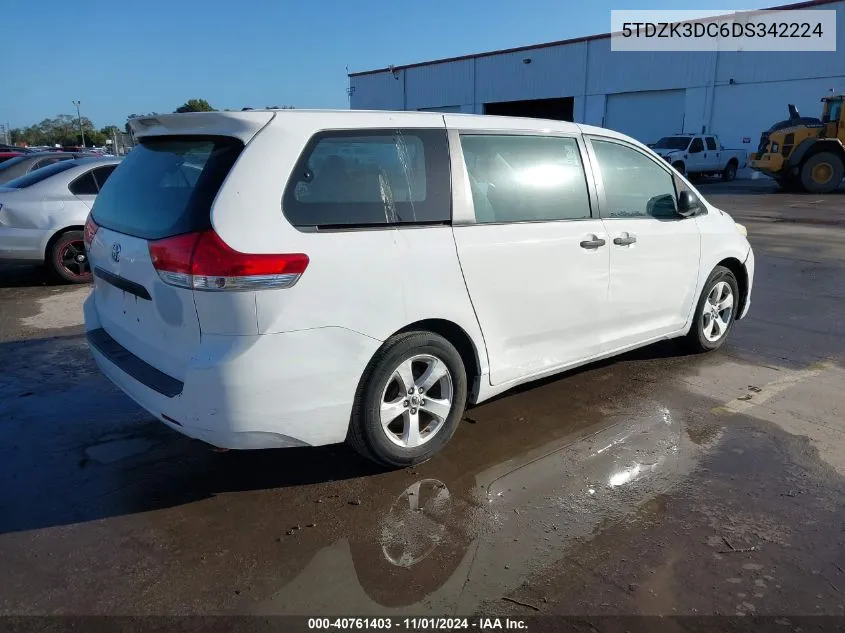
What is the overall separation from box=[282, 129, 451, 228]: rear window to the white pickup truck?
25.2 metres

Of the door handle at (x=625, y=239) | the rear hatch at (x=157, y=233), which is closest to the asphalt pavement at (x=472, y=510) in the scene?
the rear hatch at (x=157, y=233)

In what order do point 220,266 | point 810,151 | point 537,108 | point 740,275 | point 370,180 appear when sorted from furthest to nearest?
point 537,108 < point 810,151 < point 740,275 < point 370,180 < point 220,266

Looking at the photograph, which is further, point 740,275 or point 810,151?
point 810,151

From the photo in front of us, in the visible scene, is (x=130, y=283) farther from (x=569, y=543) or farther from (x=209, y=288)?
(x=569, y=543)

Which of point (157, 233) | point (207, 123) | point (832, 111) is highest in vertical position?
point (832, 111)

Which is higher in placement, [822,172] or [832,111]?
[832,111]

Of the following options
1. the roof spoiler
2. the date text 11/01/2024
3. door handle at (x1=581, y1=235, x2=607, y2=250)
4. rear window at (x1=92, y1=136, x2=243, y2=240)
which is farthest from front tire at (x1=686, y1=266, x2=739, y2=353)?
rear window at (x1=92, y1=136, x2=243, y2=240)

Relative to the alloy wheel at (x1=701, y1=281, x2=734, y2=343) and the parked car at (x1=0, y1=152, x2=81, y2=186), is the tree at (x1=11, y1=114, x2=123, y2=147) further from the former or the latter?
the alloy wheel at (x1=701, y1=281, x2=734, y2=343)

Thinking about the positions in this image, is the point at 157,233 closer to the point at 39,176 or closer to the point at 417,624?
the point at 417,624

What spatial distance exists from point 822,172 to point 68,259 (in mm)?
22931

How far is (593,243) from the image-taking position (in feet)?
13.8

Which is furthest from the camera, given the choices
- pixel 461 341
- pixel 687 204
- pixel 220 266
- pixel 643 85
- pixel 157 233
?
pixel 643 85

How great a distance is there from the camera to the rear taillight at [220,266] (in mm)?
2795

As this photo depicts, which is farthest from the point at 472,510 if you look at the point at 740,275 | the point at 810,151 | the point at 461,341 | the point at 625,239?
the point at 810,151
